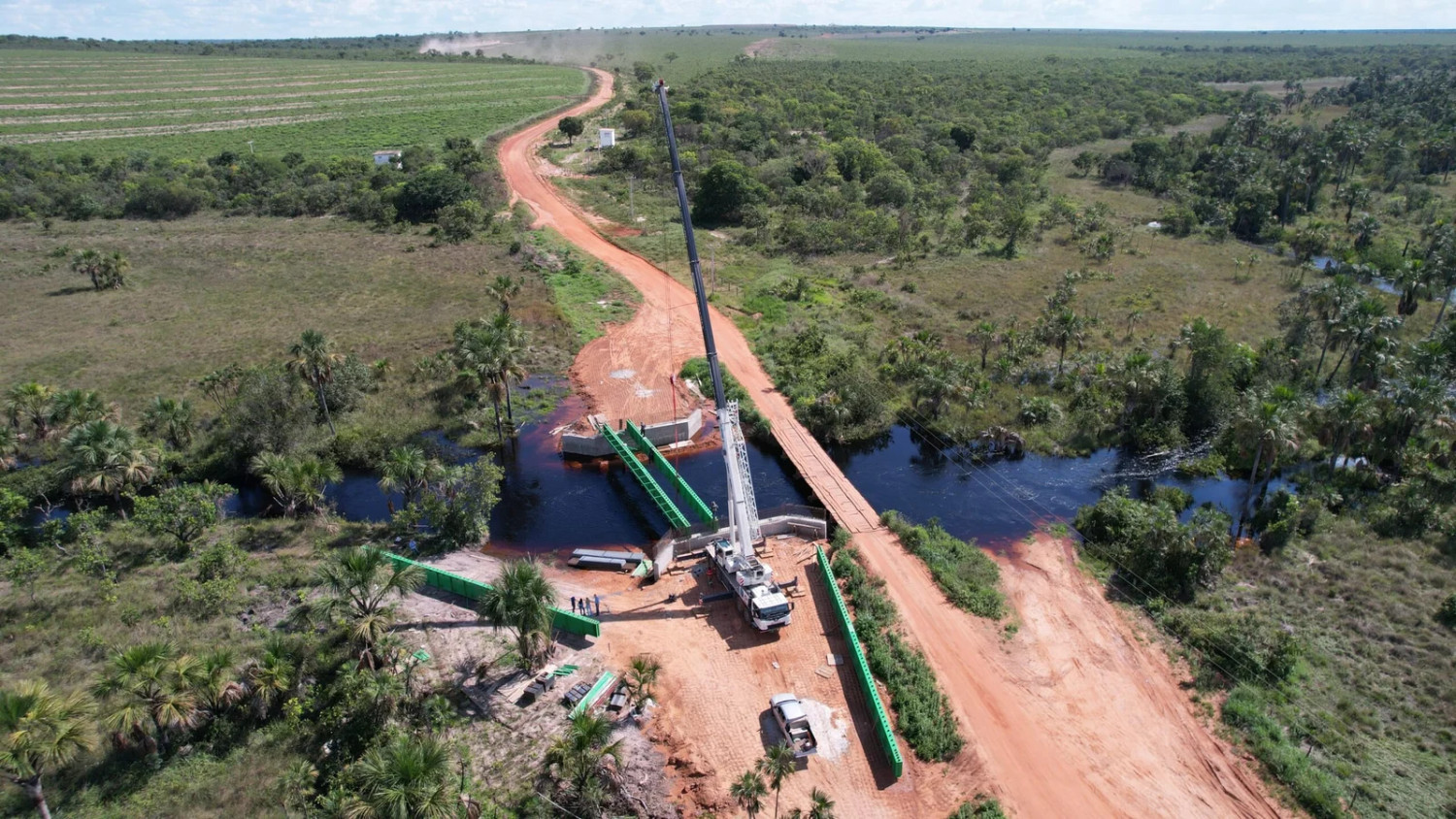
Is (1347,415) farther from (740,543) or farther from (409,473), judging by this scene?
(409,473)

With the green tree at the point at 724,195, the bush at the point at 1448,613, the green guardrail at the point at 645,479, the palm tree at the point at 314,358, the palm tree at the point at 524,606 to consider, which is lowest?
the bush at the point at 1448,613

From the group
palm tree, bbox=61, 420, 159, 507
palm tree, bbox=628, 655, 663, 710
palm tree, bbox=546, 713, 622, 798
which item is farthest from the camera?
palm tree, bbox=61, 420, 159, 507

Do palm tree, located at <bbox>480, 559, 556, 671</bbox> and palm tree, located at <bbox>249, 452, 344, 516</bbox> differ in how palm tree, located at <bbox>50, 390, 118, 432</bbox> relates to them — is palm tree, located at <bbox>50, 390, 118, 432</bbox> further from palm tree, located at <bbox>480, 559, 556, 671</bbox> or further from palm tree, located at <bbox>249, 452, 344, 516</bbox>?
palm tree, located at <bbox>480, 559, 556, 671</bbox>

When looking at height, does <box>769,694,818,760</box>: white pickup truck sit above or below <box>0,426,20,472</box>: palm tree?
below

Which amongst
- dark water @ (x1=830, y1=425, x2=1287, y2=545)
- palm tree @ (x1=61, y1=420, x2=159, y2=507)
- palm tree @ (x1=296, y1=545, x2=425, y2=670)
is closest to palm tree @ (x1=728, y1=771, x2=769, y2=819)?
palm tree @ (x1=296, y1=545, x2=425, y2=670)

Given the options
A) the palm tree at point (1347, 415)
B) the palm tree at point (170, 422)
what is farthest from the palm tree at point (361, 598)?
the palm tree at point (1347, 415)

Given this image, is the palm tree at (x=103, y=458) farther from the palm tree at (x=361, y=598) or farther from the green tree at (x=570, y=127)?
the green tree at (x=570, y=127)
